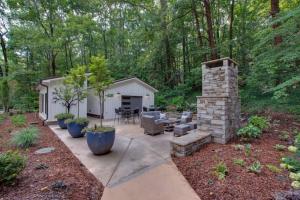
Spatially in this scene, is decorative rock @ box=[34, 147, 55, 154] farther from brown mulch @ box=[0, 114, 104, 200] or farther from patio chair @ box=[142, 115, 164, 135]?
patio chair @ box=[142, 115, 164, 135]

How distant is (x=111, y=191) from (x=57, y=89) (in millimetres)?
8156

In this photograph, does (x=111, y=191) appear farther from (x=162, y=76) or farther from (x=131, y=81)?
(x=162, y=76)

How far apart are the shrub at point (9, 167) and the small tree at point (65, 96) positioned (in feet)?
19.9

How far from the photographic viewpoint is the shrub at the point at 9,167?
2668 mm

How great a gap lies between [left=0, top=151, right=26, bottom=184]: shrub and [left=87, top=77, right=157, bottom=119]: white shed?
28.2ft

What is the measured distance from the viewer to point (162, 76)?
661 inches

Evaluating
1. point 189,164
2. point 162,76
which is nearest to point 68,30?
point 162,76

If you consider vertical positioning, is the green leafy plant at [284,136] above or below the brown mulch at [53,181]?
above

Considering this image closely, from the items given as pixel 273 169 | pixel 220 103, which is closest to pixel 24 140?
pixel 220 103

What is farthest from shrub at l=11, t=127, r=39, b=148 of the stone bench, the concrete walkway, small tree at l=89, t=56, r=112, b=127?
the stone bench

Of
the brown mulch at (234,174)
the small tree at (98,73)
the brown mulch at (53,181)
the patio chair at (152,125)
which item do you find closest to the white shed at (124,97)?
the patio chair at (152,125)

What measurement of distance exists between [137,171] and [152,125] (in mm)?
3204

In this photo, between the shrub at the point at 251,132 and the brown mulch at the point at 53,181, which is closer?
the brown mulch at the point at 53,181

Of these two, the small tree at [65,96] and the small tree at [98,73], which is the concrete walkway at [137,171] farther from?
the small tree at [65,96]
